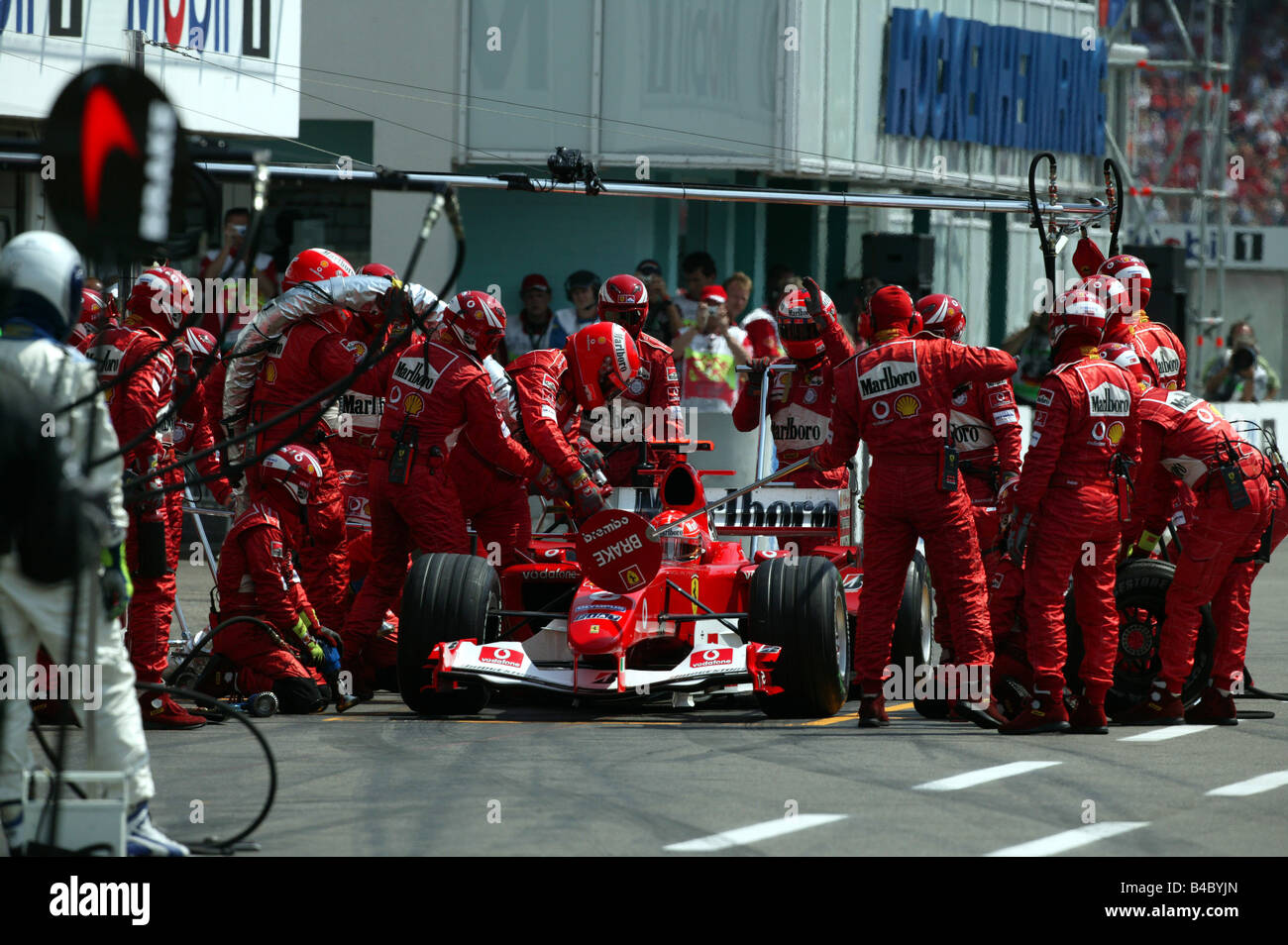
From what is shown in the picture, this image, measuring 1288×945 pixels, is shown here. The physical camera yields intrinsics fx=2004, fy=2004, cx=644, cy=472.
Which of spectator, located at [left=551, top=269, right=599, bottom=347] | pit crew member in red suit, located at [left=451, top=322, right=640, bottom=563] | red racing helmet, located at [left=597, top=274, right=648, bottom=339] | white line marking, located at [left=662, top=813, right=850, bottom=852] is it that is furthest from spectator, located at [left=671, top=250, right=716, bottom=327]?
white line marking, located at [left=662, top=813, right=850, bottom=852]

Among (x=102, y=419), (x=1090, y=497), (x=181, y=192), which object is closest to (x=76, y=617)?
(x=102, y=419)

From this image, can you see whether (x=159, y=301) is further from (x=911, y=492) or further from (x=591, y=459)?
(x=911, y=492)

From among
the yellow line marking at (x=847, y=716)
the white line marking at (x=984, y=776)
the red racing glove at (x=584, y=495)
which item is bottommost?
the yellow line marking at (x=847, y=716)

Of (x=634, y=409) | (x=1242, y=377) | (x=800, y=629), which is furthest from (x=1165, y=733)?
(x=1242, y=377)

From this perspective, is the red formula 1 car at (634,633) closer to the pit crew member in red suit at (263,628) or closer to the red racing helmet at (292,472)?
the pit crew member in red suit at (263,628)

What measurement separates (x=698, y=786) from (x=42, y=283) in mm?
3155

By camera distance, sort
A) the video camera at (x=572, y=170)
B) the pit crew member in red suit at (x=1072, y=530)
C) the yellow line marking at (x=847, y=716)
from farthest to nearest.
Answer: the video camera at (x=572, y=170)
the yellow line marking at (x=847, y=716)
the pit crew member in red suit at (x=1072, y=530)

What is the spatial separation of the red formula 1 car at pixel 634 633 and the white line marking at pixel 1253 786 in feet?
6.50

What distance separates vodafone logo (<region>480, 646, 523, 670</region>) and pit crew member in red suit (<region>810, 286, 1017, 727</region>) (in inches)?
63.2

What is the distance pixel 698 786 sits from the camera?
779 cm

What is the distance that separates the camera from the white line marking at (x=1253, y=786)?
785 cm

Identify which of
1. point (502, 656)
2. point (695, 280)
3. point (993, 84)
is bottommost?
point (502, 656)

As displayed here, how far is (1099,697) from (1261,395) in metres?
14.8

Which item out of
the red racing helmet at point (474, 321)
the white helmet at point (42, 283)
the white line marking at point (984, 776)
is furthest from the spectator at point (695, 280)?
the white helmet at point (42, 283)
